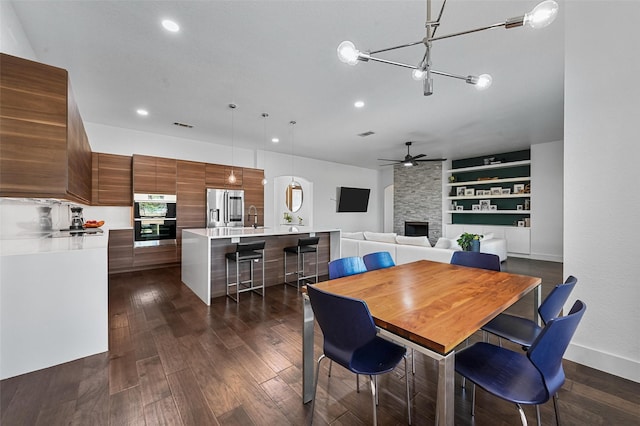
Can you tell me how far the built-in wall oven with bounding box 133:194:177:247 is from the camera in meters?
5.17

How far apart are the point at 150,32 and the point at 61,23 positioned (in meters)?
0.74

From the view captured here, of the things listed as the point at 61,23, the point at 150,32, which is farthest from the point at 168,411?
the point at 61,23

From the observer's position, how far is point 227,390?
72.1 inches

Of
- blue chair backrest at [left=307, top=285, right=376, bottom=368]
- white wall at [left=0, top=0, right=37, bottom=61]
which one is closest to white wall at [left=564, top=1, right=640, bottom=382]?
blue chair backrest at [left=307, top=285, right=376, bottom=368]

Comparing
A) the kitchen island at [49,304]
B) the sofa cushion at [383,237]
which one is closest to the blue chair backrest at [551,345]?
the kitchen island at [49,304]

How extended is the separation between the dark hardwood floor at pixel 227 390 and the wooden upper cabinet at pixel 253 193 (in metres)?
4.05

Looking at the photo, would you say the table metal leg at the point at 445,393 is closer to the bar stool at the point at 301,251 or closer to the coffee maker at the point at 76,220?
the bar stool at the point at 301,251

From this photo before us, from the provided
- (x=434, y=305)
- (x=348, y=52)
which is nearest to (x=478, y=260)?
(x=434, y=305)

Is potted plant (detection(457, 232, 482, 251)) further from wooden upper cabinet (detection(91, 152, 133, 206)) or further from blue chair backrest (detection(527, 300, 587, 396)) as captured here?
wooden upper cabinet (detection(91, 152, 133, 206))

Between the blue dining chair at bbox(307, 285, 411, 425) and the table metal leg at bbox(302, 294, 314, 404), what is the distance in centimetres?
18

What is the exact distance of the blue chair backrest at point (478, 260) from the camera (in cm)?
242

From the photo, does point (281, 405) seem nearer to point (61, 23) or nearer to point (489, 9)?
point (489, 9)

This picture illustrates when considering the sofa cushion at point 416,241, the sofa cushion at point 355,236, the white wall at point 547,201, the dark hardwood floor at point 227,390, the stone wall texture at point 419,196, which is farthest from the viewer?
the stone wall texture at point 419,196

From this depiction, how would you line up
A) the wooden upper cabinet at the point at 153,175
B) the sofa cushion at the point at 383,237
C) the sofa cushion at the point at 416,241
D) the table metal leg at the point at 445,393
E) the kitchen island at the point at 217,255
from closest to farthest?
the table metal leg at the point at 445,393, the kitchen island at the point at 217,255, the sofa cushion at the point at 416,241, the wooden upper cabinet at the point at 153,175, the sofa cushion at the point at 383,237
